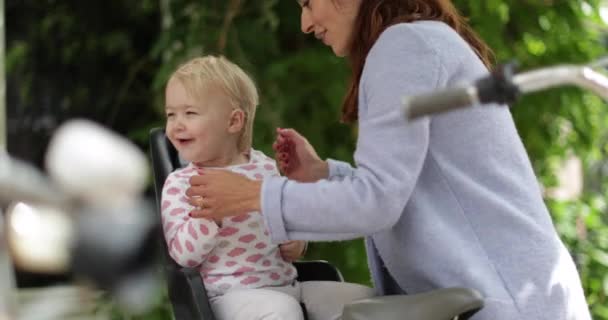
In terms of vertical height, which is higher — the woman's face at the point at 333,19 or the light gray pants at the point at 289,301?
the woman's face at the point at 333,19

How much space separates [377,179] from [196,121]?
0.47m

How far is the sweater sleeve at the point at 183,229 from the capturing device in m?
1.78

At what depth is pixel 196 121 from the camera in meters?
1.89

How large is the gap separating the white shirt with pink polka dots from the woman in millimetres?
181

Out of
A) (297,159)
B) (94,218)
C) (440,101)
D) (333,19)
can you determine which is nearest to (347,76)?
(94,218)

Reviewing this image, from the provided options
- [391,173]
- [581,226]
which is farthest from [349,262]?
[391,173]

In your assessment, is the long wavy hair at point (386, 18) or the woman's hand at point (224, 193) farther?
the long wavy hair at point (386, 18)

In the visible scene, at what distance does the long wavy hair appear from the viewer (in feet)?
5.60

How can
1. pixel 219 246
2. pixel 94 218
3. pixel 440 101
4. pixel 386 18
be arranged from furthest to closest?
pixel 94 218
pixel 219 246
pixel 386 18
pixel 440 101

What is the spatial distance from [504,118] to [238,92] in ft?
1.76

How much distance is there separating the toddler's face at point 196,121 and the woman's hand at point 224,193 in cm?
28

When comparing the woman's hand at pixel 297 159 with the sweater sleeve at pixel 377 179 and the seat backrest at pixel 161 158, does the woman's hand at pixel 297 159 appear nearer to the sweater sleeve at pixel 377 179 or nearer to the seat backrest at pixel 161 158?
the seat backrest at pixel 161 158

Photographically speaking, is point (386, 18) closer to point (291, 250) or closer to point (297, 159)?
point (297, 159)

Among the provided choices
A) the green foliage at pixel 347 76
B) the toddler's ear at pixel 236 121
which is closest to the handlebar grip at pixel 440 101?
the toddler's ear at pixel 236 121
